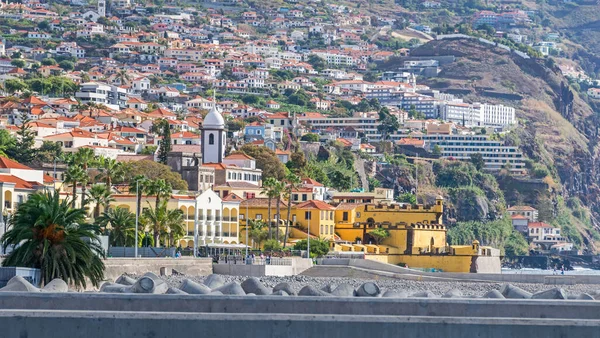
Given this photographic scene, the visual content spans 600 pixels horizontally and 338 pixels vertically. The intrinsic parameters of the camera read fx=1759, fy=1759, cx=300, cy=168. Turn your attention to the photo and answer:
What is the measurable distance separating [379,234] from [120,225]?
73.3ft

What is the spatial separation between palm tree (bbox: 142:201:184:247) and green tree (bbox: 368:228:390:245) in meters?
16.2

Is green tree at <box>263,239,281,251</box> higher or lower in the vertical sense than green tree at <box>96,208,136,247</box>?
lower

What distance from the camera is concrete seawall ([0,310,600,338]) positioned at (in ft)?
78.4

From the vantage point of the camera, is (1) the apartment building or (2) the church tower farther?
(1) the apartment building

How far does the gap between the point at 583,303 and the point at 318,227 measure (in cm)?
6734

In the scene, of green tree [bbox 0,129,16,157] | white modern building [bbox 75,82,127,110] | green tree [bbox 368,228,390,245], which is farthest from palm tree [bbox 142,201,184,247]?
white modern building [bbox 75,82,127,110]

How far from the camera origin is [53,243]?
46562 millimetres

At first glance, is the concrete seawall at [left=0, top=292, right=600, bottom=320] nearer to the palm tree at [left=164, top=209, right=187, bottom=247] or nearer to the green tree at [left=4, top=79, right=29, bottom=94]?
the palm tree at [left=164, top=209, right=187, bottom=247]

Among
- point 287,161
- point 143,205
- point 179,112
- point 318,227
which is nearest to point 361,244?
point 318,227

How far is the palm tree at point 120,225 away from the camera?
2889 inches

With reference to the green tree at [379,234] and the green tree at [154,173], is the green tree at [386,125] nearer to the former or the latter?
the green tree at [154,173]

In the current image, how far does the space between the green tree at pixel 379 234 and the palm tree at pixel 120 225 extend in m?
20.5

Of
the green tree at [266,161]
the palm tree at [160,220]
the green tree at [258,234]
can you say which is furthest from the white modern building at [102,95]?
the palm tree at [160,220]

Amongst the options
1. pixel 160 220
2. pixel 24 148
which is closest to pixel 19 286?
pixel 160 220
